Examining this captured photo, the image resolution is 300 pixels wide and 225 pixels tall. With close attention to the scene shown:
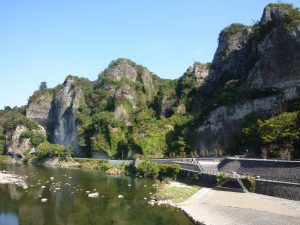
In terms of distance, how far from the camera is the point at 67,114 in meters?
128

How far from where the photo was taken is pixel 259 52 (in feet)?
237

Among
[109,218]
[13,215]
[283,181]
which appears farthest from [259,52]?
[13,215]

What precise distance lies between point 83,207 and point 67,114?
295 feet

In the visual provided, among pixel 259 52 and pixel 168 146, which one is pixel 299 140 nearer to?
pixel 259 52

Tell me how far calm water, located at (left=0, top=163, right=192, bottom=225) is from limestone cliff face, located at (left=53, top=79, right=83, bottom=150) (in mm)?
64192

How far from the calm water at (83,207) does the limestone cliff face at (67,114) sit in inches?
2527

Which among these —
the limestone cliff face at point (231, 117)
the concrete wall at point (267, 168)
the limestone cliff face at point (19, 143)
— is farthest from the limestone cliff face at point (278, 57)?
the limestone cliff face at point (19, 143)

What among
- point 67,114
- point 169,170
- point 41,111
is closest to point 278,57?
point 169,170

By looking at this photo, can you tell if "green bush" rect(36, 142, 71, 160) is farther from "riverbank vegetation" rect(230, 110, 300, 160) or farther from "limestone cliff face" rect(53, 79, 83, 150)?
"riverbank vegetation" rect(230, 110, 300, 160)

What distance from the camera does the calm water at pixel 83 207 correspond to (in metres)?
34.9

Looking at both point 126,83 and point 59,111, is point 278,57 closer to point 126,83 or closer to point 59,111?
point 126,83

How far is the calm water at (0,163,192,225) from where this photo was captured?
34906 mm

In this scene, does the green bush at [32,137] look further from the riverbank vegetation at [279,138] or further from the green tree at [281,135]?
the green tree at [281,135]

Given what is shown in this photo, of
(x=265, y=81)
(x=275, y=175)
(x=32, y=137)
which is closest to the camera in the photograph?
(x=275, y=175)
